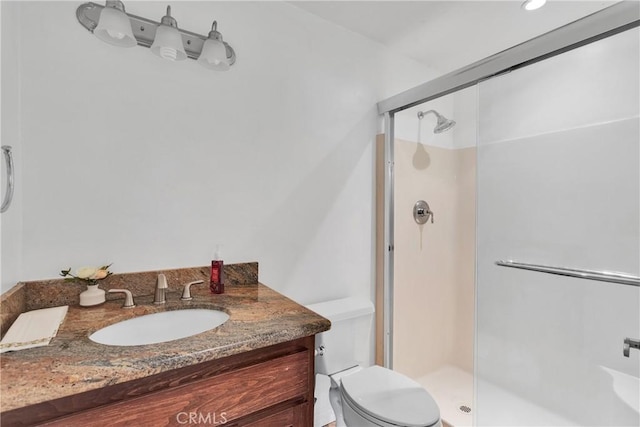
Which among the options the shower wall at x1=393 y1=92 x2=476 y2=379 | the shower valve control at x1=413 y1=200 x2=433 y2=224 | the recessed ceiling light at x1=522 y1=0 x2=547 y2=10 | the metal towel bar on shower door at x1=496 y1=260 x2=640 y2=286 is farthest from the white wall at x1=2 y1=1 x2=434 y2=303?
the metal towel bar on shower door at x1=496 y1=260 x2=640 y2=286

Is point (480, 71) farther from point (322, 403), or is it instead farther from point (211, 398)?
point (322, 403)

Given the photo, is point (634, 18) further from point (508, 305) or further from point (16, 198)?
point (16, 198)

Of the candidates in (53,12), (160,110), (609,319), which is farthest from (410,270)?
(53,12)

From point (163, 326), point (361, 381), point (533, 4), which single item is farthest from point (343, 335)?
point (533, 4)

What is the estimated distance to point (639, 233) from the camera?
1388mm

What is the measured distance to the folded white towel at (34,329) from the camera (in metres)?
0.71

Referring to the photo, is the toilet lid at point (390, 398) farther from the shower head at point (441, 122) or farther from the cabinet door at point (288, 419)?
the shower head at point (441, 122)

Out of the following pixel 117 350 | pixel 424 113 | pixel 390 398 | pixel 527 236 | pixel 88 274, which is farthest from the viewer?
pixel 424 113

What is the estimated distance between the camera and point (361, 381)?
1354 millimetres

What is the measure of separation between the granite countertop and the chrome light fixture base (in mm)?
1007

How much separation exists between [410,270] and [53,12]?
2088 mm

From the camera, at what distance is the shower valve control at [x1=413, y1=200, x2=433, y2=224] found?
2.03 meters

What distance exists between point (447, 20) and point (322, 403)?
219 centimetres

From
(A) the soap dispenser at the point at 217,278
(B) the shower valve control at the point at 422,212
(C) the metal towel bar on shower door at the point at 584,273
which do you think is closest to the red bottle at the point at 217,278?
(A) the soap dispenser at the point at 217,278
